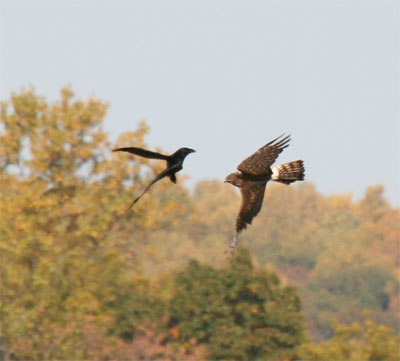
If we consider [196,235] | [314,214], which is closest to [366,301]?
[196,235]

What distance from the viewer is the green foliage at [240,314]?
41688mm

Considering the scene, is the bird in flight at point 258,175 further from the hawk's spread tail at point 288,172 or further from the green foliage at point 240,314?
the green foliage at point 240,314

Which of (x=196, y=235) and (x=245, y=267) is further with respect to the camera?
(x=196, y=235)

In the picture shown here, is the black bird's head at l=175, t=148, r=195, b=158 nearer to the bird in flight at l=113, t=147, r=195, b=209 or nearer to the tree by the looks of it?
the bird in flight at l=113, t=147, r=195, b=209

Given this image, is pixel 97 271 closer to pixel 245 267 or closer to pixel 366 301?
pixel 245 267

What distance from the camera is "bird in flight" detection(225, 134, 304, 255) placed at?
544 inches

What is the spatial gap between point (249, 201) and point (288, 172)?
565 millimetres

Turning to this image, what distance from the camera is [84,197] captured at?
44.8m

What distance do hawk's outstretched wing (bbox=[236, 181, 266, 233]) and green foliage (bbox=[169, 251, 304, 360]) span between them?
27190mm

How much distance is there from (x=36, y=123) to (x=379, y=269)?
84.2 m

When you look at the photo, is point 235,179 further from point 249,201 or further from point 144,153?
point 144,153

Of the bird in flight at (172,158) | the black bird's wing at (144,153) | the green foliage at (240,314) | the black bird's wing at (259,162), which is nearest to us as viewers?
the black bird's wing at (144,153)

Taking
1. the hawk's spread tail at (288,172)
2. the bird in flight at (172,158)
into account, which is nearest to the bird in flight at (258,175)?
the hawk's spread tail at (288,172)

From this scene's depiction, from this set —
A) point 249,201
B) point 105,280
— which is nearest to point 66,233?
point 105,280
